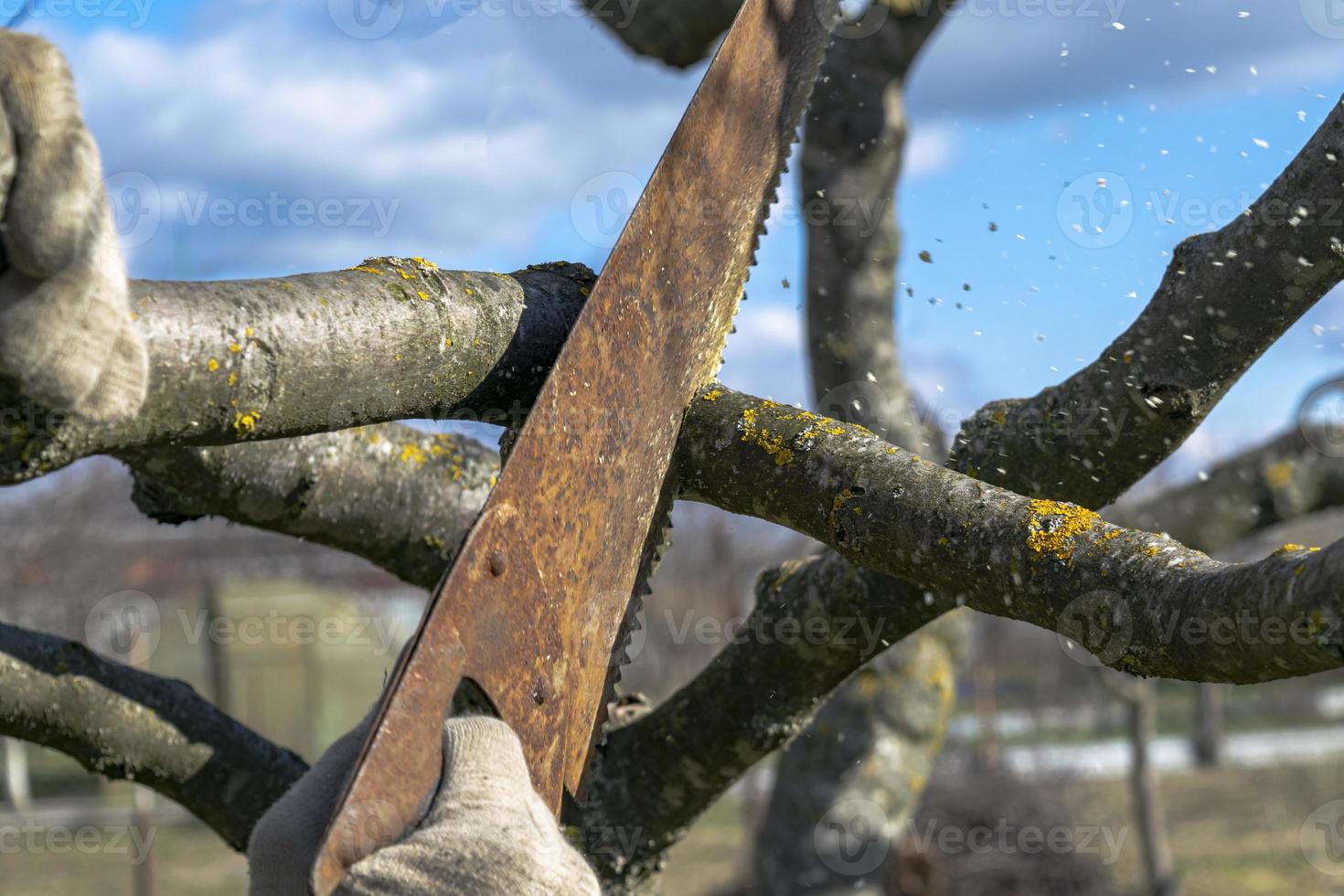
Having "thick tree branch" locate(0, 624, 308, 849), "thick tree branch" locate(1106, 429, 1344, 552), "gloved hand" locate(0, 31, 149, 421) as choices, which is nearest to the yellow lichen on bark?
"gloved hand" locate(0, 31, 149, 421)

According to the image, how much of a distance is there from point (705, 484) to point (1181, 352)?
104cm

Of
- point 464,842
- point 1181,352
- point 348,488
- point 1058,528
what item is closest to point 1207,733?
point 1181,352

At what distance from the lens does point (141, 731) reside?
9.59ft

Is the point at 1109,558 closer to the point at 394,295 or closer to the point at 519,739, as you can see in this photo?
the point at 519,739

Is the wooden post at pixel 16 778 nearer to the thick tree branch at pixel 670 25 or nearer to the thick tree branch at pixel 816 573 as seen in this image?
the thick tree branch at pixel 670 25

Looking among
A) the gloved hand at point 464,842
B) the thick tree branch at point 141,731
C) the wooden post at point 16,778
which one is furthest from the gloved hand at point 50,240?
the wooden post at point 16,778

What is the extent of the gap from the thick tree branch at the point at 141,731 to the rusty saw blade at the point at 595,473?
1.25 metres

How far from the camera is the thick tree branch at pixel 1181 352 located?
240 cm

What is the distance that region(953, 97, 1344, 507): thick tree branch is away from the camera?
240cm

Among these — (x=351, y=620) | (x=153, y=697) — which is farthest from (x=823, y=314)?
(x=351, y=620)

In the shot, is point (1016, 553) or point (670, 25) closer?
point (1016, 553)

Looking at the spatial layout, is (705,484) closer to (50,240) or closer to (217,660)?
(50,240)

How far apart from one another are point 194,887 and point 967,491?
14429mm

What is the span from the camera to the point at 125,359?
1599 millimetres
